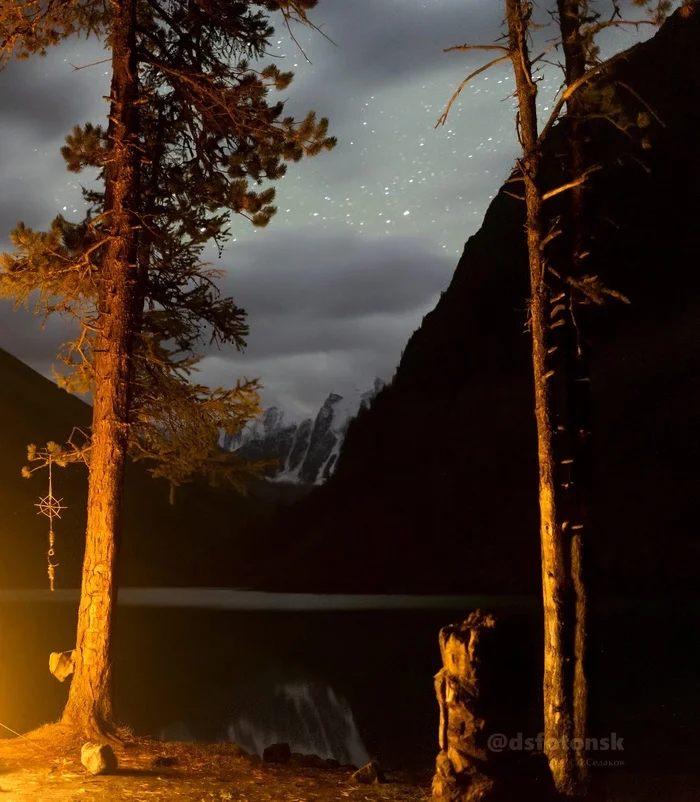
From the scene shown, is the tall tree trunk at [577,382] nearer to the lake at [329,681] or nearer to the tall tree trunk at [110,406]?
the lake at [329,681]

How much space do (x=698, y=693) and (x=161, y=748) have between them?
80.8ft

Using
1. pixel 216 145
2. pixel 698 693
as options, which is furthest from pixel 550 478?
pixel 698 693

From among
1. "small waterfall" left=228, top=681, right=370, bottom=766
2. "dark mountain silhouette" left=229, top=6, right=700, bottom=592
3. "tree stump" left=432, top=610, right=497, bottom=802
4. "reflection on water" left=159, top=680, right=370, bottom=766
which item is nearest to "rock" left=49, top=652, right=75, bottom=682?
"tree stump" left=432, top=610, right=497, bottom=802

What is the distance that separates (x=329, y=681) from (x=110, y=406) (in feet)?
88.6

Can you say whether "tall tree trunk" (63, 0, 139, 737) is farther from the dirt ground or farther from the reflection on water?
the reflection on water

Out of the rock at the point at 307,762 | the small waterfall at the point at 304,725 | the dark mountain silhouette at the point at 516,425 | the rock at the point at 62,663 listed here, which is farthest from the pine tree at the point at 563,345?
the dark mountain silhouette at the point at 516,425

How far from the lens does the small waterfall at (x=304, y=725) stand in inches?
942

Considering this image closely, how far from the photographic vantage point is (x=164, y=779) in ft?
31.4

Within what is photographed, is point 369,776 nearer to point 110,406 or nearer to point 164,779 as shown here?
point 164,779

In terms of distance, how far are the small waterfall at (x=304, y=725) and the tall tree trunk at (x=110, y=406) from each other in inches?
433

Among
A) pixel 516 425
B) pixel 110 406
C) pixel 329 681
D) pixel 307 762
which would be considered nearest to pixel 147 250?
pixel 110 406

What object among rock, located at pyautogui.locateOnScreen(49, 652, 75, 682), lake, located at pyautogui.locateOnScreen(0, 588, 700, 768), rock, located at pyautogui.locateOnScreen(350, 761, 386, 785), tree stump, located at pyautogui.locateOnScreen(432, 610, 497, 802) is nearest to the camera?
tree stump, located at pyautogui.locateOnScreen(432, 610, 497, 802)

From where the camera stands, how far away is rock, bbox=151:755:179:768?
1028 cm

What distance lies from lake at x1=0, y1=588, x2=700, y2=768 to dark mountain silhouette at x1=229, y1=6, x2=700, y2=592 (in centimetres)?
2668
